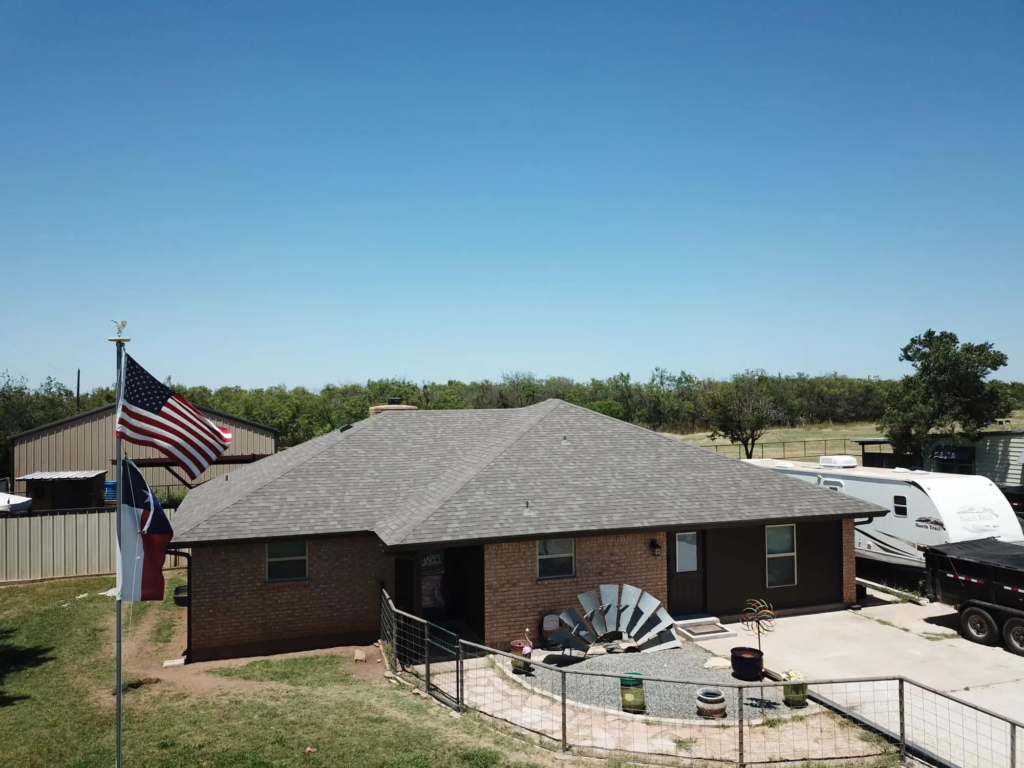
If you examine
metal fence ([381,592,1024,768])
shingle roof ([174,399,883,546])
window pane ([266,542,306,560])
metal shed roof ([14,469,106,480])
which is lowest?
metal fence ([381,592,1024,768])

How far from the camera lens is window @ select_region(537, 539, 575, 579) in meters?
15.7

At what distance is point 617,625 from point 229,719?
7840 mm

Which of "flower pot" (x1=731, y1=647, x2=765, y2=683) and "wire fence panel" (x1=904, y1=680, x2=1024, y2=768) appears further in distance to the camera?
"flower pot" (x1=731, y1=647, x2=765, y2=683)

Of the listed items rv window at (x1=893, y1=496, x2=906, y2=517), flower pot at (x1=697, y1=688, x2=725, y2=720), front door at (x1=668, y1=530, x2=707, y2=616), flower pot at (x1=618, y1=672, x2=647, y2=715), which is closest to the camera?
flower pot at (x1=697, y1=688, x2=725, y2=720)

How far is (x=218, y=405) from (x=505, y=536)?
242 ft

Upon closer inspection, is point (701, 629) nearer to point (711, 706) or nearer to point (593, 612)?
point (593, 612)

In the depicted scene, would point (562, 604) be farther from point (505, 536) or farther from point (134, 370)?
point (134, 370)

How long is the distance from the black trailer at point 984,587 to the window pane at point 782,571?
2.98 meters

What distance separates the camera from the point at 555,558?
15781 mm

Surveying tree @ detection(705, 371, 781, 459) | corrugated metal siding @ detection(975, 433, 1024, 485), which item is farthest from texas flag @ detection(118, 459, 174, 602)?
tree @ detection(705, 371, 781, 459)

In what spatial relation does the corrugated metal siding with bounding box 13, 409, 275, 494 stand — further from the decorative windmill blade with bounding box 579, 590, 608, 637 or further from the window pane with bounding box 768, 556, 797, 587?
Result: the window pane with bounding box 768, 556, 797, 587

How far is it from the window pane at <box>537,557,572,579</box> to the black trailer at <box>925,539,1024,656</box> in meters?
8.32

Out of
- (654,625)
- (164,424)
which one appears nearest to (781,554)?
(654,625)

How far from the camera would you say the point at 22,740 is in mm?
10180
